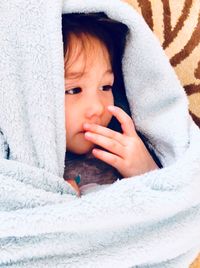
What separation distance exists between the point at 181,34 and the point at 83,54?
9.3 inches

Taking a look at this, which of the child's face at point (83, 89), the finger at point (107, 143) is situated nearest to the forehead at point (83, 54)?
the child's face at point (83, 89)

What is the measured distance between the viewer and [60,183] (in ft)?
2.71

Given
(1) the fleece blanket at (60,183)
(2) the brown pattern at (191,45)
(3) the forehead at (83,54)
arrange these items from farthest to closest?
(2) the brown pattern at (191,45) → (3) the forehead at (83,54) → (1) the fleece blanket at (60,183)

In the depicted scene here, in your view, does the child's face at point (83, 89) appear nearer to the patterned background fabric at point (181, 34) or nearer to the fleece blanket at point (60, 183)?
the fleece blanket at point (60, 183)

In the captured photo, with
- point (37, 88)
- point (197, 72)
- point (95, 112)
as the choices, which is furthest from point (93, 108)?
point (197, 72)

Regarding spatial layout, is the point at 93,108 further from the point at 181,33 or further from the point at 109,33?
the point at 181,33

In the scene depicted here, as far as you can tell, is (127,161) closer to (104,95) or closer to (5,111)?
(104,95)

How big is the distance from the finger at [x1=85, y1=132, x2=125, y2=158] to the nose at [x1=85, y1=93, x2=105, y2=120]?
0.03m

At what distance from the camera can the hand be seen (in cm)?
91

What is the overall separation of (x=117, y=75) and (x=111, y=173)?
7.4 inches

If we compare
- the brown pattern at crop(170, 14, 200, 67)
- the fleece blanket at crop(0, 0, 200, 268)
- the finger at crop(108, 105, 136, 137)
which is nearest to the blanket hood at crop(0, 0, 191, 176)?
the fleece blanket at crop(0, 0, 200, 268)

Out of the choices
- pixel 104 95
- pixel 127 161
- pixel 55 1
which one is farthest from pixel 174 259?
pixel 55 1

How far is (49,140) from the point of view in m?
0.83

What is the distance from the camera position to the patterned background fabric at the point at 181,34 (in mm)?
1025
